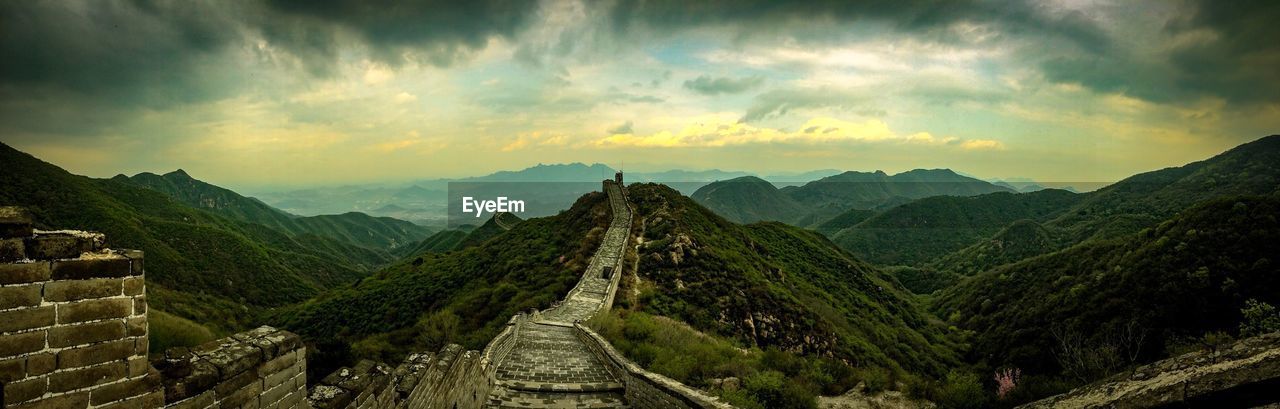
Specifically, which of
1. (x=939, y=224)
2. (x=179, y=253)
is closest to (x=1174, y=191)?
(x=939, y=224)

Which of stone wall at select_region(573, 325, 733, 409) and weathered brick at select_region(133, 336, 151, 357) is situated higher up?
weathered brick at select_region(133, 336, 151, 357)

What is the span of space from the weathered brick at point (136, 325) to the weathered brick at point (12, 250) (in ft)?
1.98

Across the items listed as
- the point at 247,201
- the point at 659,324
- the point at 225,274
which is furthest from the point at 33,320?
the point at 247,201

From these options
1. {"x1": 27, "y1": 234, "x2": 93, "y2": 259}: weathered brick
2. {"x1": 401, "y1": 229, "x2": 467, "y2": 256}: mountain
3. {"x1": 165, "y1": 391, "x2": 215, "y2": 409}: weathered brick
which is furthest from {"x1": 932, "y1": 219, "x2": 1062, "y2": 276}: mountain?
{"x1": 27, "y1": 234, "x2": 93, "y2": 259}: weathered brick

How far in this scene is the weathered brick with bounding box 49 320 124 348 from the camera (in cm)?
281

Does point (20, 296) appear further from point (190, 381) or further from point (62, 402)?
point (190, 381)

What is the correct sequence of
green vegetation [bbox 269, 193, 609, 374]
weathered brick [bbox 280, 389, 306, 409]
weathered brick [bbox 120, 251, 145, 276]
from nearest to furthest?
weathered brick [bbox 120, 251, 145, 276] → weathered brick [bbox 280, 389, 306, 409] → green vegetation [bbox 269, 193, 609, 374]

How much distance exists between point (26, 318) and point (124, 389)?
0.64 meters

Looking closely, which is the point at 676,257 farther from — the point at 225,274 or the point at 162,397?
the point at 225,274

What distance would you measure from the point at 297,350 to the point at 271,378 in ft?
1.03

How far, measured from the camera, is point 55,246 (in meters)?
2.75

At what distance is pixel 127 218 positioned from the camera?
191 ft

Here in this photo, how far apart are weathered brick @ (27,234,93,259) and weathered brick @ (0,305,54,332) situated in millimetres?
302

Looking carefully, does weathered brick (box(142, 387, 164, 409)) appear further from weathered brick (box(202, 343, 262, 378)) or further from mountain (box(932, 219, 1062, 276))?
Result: mountain (box(932, 219, 1062, 276))
